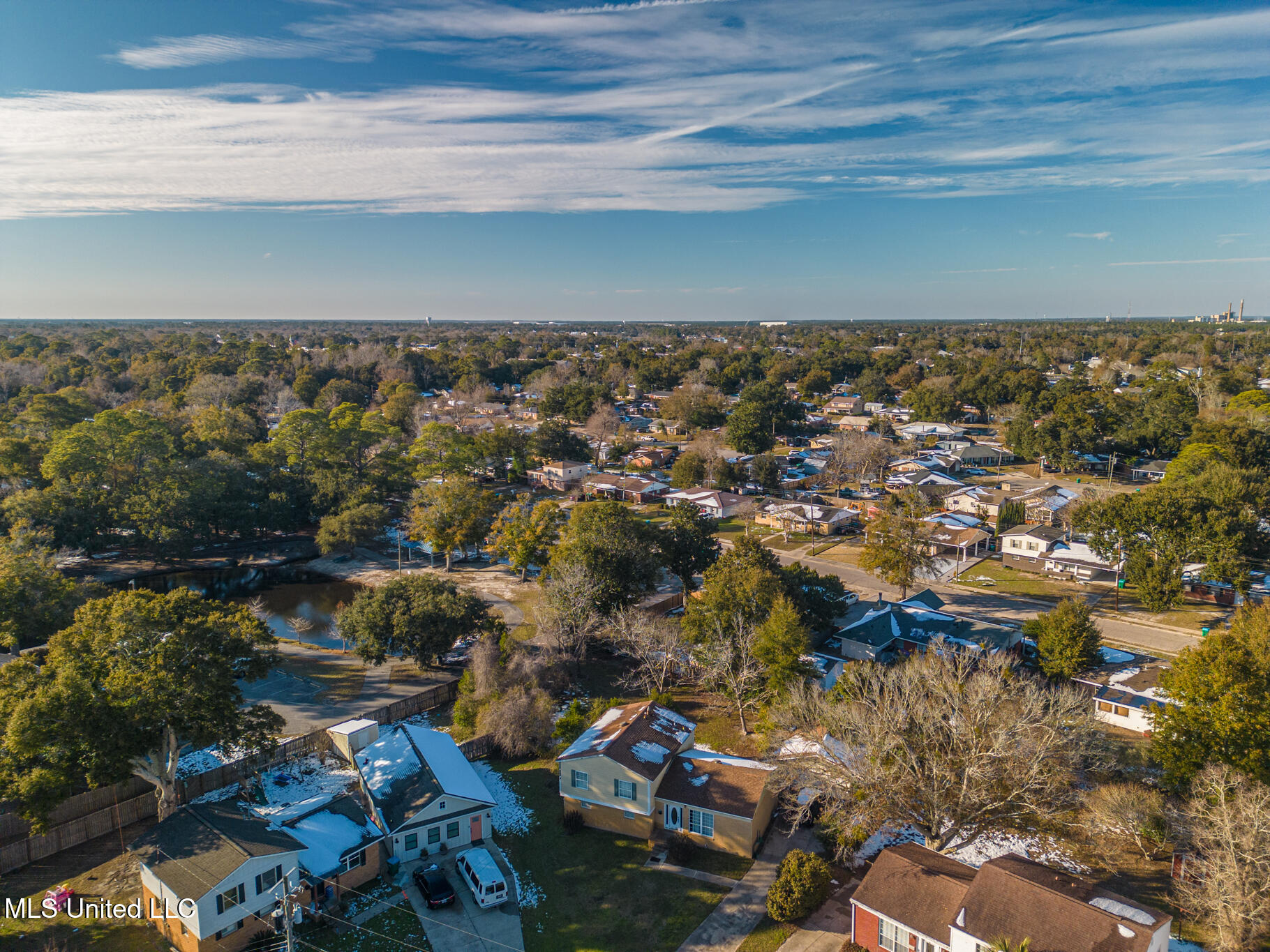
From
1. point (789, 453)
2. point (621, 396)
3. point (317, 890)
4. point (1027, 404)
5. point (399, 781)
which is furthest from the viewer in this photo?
point (621, 396)

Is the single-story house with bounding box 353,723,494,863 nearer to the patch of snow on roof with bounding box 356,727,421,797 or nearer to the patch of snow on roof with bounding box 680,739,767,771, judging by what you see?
the patch of snow on roof with bounding box 356,727,421,797

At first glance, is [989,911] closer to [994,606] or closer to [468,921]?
[468,921]

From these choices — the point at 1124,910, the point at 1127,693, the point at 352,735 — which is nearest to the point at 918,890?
the point at 1124,910

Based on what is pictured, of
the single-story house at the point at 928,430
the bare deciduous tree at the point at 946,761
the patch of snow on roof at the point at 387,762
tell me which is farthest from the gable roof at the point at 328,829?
the single-story house at the point at 928,430

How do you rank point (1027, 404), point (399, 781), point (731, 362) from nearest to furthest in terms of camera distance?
point (399, 781), point (1027, 404), point (731, 362)

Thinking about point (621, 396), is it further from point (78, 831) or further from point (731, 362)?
point (78, 831)

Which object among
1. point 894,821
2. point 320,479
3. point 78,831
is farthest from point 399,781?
point 320,479

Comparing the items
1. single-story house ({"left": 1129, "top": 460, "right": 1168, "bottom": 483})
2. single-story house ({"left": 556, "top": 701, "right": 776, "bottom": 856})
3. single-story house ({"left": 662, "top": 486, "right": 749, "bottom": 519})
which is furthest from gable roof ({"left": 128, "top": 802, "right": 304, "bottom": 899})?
single-story house ({"left": 1129, "top": 460, "right": 1168, "bottom": 483})
